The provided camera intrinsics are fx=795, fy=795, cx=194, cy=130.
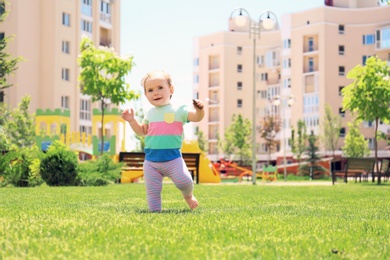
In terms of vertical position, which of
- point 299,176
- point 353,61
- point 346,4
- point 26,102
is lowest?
point 299,176

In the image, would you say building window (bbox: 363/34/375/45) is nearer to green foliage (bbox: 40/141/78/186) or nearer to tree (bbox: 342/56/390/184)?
tree (bbox: 342/56/390/184)

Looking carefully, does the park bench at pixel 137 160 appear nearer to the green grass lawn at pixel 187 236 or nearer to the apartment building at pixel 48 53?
the green grass lawn at pixel 187 236

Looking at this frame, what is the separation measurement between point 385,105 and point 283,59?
185 ft

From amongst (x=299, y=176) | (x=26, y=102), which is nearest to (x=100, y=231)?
(x=26, y=102)

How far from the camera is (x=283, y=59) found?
Result: 284 ft

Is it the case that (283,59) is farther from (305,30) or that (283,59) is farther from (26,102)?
(26,102)

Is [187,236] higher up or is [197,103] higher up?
[197,103]

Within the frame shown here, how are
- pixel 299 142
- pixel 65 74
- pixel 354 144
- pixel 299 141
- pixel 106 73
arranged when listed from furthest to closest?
pixel 299 142
pixel 299 141
pixel 354 144
pixel 65 74
pixel 106 73

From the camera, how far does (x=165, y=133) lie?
27.4 feet

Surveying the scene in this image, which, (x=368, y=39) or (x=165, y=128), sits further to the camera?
(x=368, y=39)

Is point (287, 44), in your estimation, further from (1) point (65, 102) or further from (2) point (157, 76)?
(2) point (157, 76)

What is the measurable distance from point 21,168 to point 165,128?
44.4 ft

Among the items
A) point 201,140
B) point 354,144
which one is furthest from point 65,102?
point 201,140

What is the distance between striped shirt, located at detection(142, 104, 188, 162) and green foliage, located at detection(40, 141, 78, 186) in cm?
1358
